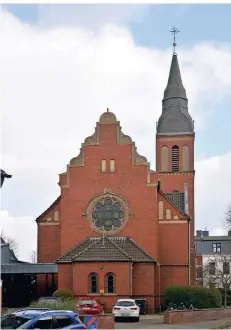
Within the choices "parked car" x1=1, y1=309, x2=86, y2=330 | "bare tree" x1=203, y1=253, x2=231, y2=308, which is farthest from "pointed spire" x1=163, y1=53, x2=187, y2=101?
→ "parked car" x1=1, y1=309, x2=86, y2=330

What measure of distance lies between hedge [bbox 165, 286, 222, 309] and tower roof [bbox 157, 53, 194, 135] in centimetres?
2949

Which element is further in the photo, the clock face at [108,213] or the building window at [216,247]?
the building window at [216,247]

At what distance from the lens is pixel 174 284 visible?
51.5 metres

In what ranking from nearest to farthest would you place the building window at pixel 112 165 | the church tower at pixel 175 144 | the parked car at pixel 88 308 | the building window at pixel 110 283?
the parked car at pixel 88 308, the building window at pixel 110 283, the building window at pixel 112 165, the church tower at pixel 175 144

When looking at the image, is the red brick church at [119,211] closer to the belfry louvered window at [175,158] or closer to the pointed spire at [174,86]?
the belfry louvered window at [175,158]

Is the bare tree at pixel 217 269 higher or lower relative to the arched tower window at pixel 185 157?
lower

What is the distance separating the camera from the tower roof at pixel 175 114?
244 feet

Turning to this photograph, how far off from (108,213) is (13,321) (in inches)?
1188

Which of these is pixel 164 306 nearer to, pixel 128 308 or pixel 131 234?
pixel 131 234

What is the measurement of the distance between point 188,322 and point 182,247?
13.2m

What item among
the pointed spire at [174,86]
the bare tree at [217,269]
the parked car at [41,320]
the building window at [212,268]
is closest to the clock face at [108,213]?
the pointed spire at [174,86]

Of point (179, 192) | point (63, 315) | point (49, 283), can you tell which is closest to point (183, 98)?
point (179, 192)

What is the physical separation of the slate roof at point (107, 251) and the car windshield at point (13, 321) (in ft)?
83.2

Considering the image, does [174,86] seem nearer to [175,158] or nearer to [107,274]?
[175,158]
